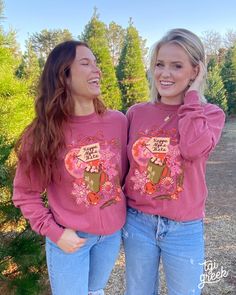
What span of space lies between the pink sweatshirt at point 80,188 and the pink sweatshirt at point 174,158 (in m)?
0.11

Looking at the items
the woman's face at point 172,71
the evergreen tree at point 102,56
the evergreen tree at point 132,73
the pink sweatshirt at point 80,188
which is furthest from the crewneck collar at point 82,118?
the evergreen tree at point 132,73

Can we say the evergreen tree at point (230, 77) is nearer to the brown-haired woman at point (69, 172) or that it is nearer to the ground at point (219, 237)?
the ground at point (219, 237)

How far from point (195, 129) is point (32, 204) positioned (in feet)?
2.54

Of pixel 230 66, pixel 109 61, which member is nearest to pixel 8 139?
pixel 109 61

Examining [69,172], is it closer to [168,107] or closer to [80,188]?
[80,188]

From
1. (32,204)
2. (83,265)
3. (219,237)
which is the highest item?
(32,204)

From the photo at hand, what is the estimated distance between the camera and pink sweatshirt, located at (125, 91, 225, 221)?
149 centimetres

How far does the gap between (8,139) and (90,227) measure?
36.4 inches

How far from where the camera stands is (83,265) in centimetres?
156

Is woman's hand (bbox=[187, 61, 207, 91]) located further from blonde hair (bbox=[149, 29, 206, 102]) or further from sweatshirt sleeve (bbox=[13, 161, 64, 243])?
sweatshirt sleeve (bbox=[13, 161, 64, 243])

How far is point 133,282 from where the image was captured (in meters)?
1.68

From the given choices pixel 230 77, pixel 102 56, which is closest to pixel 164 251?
pixel 102 56

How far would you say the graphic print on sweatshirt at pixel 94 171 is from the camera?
5.06 feet

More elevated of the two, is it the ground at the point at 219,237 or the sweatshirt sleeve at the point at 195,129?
the sweatshirt sleeve at the point at 195,129
